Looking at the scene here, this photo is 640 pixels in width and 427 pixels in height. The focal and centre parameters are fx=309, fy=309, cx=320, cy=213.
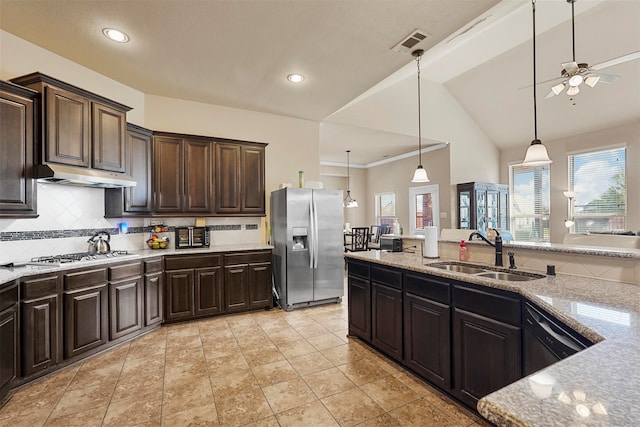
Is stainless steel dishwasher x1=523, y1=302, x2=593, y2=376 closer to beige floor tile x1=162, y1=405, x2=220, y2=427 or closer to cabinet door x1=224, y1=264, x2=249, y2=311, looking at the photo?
beige floor tile x1=162, y1=405, x2=220, y2=427

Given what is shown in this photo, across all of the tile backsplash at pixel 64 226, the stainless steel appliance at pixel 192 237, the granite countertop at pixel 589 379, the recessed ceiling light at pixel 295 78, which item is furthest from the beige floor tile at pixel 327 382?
the recessed ceiling light at pixel 295 78

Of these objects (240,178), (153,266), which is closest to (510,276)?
(240,178)

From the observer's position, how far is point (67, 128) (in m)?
2.75

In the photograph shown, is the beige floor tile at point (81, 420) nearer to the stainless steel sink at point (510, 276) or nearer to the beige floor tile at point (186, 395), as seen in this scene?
the beige floor tile at point (186, 395)

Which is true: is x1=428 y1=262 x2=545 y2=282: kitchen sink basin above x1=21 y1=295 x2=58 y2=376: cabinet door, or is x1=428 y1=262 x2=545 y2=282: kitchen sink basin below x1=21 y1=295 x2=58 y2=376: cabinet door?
above

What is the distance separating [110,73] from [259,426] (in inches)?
147

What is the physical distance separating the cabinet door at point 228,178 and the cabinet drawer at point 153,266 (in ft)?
3.16

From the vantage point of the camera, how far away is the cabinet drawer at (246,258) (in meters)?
3.89

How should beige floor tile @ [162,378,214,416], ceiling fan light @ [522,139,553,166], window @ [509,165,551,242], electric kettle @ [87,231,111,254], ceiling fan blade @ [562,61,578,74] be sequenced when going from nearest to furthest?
beige floor tile @ [162,378,214,416]
ceiling fan light @ [522,139,553,166]
ceiling fan blade @ [562,61,578,74]
electric kettle @ [87,231,111,254]
window @ [509,165,551,242]

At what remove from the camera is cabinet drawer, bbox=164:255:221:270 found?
11.8 feet

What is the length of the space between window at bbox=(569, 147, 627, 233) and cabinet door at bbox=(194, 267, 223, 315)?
6764 millimetres

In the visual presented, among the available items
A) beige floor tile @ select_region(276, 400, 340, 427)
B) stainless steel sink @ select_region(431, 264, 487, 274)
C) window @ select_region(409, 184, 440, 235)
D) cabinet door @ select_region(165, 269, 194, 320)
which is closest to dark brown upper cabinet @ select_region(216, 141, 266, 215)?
cabinet door @ select_region(165, 269, 194, 320)

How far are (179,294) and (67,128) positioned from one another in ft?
6.62

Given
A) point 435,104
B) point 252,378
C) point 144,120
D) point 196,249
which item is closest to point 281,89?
point 144,120
